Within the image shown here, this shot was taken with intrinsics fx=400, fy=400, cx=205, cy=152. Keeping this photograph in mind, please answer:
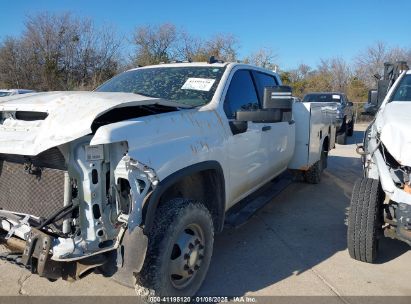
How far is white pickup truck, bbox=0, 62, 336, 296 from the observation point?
247 centimetres

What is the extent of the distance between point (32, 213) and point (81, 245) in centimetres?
55

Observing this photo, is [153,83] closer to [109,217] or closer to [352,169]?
[109,217]

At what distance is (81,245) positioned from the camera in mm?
2469

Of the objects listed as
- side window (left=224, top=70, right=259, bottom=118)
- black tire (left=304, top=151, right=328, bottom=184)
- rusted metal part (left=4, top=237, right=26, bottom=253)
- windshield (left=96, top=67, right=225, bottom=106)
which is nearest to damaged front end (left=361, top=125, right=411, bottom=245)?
side window (left=224, top=70, right=259, bottom=118)

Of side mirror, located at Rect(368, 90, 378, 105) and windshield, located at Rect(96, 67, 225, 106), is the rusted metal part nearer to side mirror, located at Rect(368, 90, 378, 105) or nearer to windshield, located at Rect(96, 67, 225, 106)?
windshield, located at Rect(96, 67, 225, 106)

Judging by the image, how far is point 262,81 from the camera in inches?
198

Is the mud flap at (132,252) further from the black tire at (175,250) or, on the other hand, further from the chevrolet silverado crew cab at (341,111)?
the chevrolet silverado crew cab at (341,111)

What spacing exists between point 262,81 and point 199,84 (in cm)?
134

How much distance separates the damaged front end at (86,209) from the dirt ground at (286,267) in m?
0.99

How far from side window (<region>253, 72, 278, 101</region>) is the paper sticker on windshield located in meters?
0.99

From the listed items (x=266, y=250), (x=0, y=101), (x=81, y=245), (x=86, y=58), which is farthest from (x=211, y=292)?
(x=86, y=58)

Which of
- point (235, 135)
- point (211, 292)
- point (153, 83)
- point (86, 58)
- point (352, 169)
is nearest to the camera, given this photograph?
point (211, 292)

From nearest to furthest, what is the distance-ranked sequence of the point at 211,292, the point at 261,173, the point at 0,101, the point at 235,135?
the point at 0,101 < the point at 211,292 < the point at 235,135 < the point at 261,173

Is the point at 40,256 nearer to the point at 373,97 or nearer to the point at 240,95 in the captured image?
the point at 240,95
